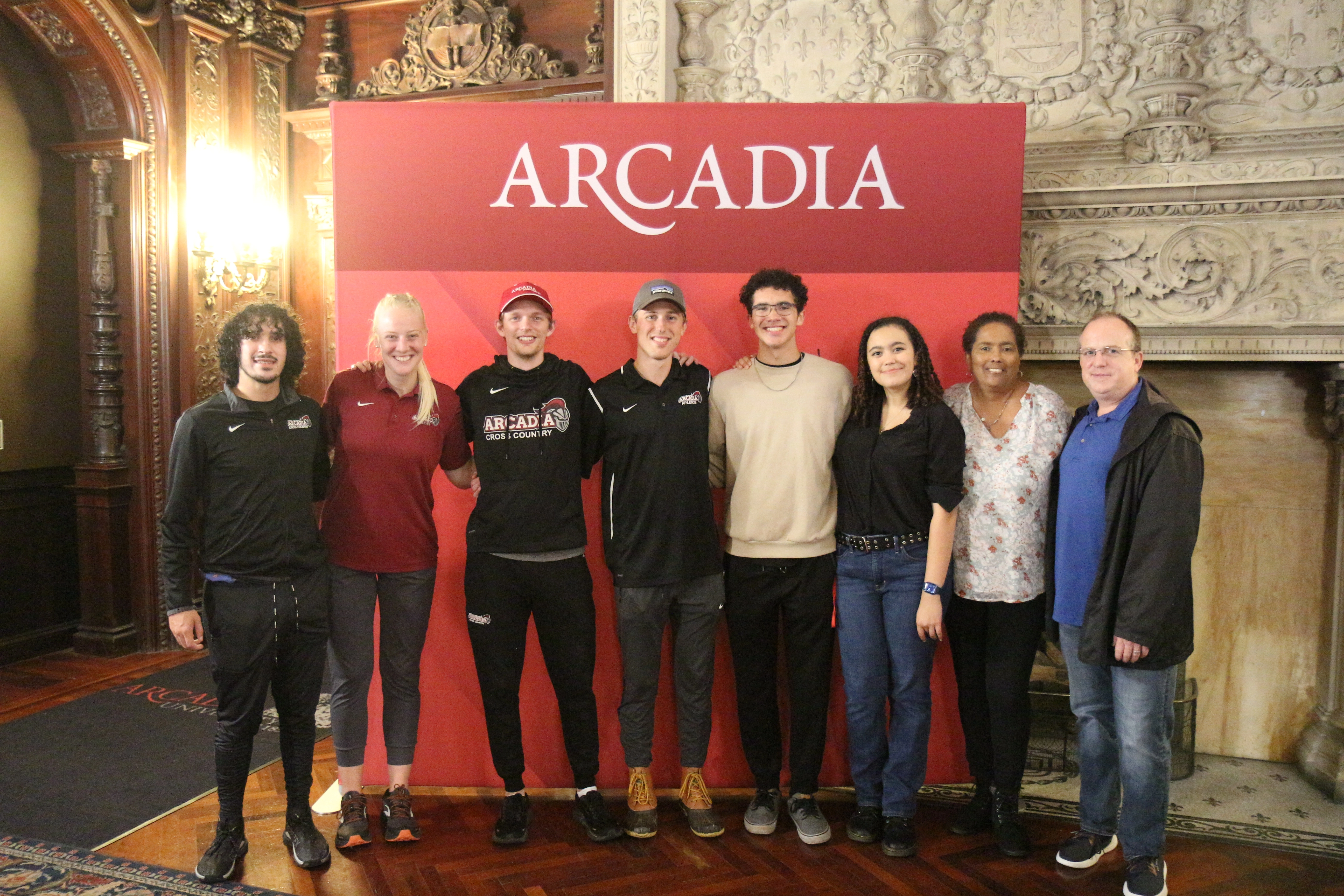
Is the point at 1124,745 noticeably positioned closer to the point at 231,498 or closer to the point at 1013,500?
the point at 1013,500

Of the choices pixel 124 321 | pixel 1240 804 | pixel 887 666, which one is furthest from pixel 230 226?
pixel 1240 804

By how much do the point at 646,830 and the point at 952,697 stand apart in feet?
3.88

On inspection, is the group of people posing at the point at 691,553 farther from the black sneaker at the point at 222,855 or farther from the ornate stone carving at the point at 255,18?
the ornate stone carving at the point at 255,18

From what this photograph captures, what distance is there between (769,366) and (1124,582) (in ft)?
3.94

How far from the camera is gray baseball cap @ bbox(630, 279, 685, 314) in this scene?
2.93 m

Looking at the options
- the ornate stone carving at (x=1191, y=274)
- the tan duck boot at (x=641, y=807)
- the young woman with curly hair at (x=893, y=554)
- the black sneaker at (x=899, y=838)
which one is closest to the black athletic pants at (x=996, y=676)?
the young woman with curly hair at (x=893, y=554)

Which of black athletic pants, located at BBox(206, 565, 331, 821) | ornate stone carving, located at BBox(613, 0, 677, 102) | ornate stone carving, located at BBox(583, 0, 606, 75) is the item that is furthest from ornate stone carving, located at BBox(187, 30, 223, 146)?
black athletic pants, located at BBox(206, 565, 331, 821)

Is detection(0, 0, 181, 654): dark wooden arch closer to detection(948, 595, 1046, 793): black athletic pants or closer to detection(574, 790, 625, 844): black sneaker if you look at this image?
detection(574, 790, 625, 844): black sneaker

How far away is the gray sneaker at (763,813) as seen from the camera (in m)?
3.04

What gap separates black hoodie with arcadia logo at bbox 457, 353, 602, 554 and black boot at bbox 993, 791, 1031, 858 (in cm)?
155

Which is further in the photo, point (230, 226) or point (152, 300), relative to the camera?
point (230, 226)

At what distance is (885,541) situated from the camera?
2830 millimetres

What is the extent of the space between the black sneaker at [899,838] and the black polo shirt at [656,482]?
3.20 feet

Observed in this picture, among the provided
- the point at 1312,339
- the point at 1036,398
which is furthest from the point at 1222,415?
the point at 1036,398
